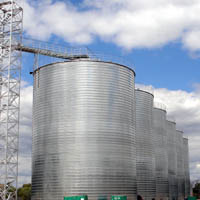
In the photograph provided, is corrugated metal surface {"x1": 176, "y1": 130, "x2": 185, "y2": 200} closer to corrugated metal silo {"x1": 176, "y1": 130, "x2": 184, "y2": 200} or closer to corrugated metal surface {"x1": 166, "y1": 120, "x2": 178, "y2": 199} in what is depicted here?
corrugated metal silo {"x1": 176, "y1": 130, "x2": 184, "y2": 200}

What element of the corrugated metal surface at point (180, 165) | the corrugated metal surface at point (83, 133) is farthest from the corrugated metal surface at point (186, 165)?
the corrugated metal surface at point (83, 133)

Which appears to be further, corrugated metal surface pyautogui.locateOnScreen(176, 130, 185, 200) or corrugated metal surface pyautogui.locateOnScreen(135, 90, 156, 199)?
corrugated metal surface pyautogui.locateOnScreen(176, 130, 185, 200)

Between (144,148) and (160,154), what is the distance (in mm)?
10333

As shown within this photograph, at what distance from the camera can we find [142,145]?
51094 millimetres

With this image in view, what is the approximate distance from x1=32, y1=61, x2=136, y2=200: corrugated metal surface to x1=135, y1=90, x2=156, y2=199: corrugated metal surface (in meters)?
9.71

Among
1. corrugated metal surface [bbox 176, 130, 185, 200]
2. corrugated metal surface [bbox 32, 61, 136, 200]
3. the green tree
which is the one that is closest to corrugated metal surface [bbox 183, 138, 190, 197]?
corrugated metal surface [bbox 176, 130, 185, 200]

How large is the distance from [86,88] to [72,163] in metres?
8.29

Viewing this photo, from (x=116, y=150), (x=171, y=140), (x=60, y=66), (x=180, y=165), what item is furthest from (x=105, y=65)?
(x=180, y=165)

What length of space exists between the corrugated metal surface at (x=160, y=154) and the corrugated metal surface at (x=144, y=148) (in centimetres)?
512

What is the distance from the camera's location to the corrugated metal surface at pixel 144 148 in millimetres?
50625

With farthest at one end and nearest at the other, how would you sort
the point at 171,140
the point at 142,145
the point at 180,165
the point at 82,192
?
the point at 180,165 < the point at 171,140 < the point at 142,145 < the point at 82,192

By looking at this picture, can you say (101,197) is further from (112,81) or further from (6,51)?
(6,51)

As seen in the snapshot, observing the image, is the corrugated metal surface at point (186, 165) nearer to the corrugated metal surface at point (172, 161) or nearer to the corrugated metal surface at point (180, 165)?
the corrugated metal surface at point (180, 165)

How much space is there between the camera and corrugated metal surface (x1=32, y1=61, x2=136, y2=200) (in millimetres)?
36812
